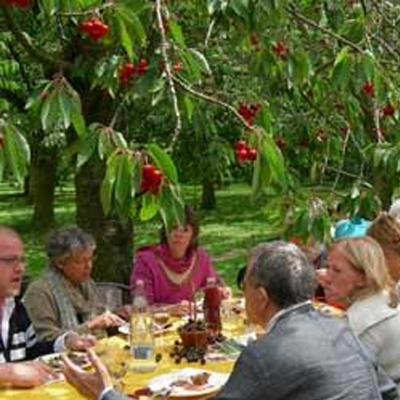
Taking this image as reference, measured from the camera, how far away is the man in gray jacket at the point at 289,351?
2.64 m

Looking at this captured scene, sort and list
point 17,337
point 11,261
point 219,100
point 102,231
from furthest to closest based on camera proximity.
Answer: point 102,231 < point 219,100 < point 17,337 < point 11,261

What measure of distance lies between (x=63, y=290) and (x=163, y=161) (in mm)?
2011

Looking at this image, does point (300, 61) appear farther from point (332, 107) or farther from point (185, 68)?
point (185, 68)

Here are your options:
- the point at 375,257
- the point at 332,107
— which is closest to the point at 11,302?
the point at 375,257

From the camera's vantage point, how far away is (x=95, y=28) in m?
3.51

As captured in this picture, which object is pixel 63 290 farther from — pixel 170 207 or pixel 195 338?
pixel 170 207

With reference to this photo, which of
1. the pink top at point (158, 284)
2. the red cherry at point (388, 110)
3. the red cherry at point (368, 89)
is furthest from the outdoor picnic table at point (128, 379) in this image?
the red cherry at point (388, 110)

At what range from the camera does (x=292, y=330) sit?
2.75 meters

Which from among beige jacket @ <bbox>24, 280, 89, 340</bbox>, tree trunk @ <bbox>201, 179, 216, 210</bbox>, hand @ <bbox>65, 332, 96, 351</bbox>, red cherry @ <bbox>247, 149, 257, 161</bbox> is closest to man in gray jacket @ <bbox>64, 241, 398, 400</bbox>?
red cherry @ <bbox>247, 149, 257, 161</bbox>

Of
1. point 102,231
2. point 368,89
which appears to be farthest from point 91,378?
point 102,231

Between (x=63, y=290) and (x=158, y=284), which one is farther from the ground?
(x=63, y=290)

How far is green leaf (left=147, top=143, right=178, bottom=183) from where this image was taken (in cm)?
308

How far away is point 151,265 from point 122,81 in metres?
2.00

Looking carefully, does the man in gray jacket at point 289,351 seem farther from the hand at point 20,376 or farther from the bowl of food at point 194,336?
the bowl of food at point 194,336
